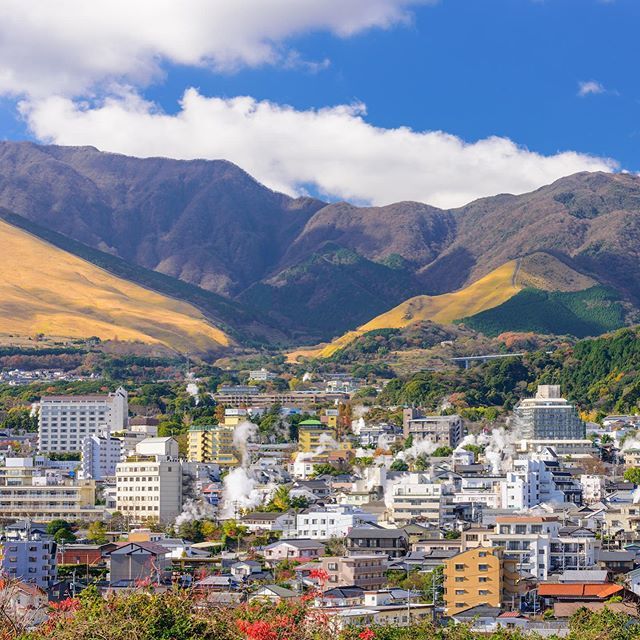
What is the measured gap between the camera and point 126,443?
104000 millimetres

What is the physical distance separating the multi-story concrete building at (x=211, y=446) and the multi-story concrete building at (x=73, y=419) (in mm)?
11543

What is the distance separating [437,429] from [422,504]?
31213mm

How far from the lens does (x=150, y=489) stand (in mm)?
86750

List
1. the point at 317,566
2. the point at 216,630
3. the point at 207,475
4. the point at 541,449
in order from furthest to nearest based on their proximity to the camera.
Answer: the point at 541,449, the point at 207,475, the point at 317,566, the point at 216,630

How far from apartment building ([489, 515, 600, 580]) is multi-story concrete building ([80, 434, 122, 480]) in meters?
39.1

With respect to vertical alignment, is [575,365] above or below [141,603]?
above

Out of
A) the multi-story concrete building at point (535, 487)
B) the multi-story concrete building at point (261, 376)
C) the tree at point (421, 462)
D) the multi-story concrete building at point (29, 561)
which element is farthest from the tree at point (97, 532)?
the multi-story concrete building at point (261, 376)

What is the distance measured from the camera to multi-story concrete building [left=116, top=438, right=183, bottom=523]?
85500 millimetres

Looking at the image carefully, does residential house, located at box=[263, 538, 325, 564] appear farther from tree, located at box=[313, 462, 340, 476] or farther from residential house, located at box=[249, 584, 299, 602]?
tree, located at box=[313, 462, 340, 476]

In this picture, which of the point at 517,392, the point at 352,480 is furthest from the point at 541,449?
the point at 517,392

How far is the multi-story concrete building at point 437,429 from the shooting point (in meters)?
110

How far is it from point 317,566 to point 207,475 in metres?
30.9

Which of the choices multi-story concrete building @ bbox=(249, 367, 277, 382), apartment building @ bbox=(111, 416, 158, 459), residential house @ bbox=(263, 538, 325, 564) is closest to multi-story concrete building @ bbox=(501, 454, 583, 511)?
residential house @ bbox=(263, 538, 325, 564)

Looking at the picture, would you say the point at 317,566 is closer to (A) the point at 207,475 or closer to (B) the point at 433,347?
(A) the point at 207,475
